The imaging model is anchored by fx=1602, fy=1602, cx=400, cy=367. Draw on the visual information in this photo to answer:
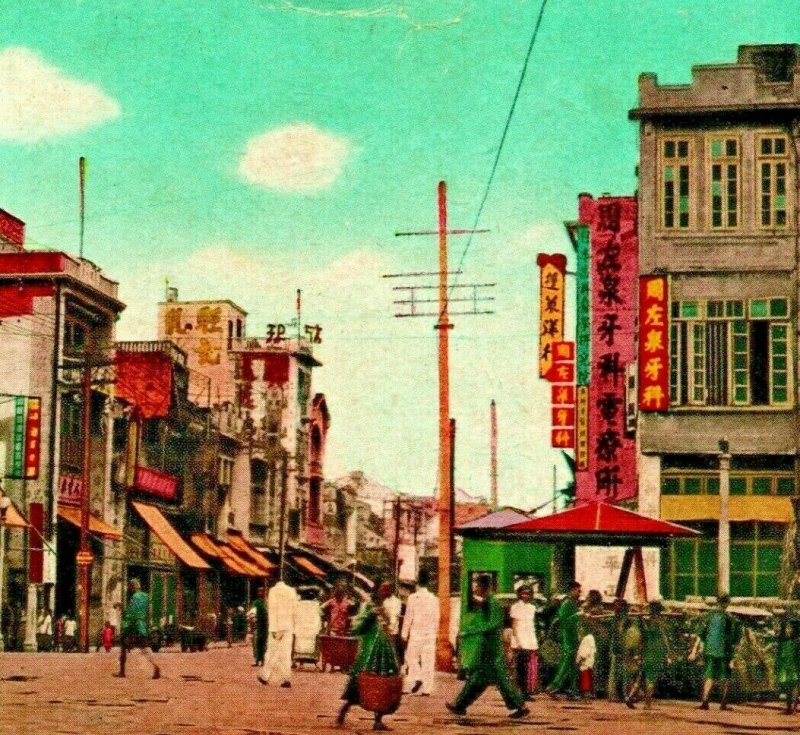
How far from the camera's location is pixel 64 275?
130ft

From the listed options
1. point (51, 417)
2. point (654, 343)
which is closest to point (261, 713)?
point (654, 343)

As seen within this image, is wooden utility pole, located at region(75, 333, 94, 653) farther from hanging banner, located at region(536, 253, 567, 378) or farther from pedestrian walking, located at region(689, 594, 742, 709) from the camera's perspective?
pedestrian walking, located at region(689, 594, 742, 709)

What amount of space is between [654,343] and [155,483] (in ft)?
69.5

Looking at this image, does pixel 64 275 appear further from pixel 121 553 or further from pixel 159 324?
pixel 159 324

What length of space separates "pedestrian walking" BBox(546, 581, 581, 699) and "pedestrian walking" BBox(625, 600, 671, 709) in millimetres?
968

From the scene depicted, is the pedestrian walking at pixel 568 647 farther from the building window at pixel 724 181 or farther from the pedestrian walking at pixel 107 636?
the pedestrian walking at pixel 107 636

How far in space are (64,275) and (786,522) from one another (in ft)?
A: 62.5

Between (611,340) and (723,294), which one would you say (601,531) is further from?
(723,294)

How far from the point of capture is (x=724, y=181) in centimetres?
3086

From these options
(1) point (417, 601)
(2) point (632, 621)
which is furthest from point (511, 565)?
(2) point (632, 621)

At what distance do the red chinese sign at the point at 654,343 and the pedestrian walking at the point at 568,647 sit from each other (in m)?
9.32

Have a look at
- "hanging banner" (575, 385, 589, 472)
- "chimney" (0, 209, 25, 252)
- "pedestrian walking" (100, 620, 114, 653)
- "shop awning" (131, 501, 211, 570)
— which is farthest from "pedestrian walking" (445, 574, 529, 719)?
"shop awning" (131, 501, 211, 570)

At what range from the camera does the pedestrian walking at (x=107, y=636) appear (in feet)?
128

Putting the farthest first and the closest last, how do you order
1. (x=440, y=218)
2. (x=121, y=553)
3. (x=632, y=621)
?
(x=121, y=553)
(x=440, y=218)
(x=632, y=621)
